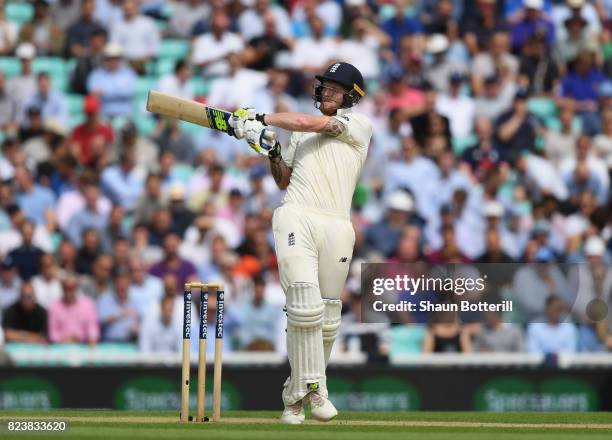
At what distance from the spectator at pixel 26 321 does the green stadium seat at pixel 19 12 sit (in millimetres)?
5534

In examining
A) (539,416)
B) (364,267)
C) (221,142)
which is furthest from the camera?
(221,142)

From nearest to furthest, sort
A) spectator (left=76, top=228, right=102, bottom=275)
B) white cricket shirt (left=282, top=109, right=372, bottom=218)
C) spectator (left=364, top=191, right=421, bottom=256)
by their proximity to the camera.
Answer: white cricket shirt (left=282, top=109, right=372, bottom=218), spectator (left=76, top=228, right=102, bottom=275), spectator (left=364, top=191, right=421, bottom=256)

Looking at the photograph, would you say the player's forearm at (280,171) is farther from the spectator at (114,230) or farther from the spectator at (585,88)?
the spectator at (585,88)

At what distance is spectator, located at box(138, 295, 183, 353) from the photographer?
44.6ft

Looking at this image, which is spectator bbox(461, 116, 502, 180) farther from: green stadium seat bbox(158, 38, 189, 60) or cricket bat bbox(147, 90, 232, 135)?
cricket bat bbox(147, 90, 232, 135)

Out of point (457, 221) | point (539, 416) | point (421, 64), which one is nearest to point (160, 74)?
point (421, 64)

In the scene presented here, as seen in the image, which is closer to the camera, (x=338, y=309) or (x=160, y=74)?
(x=338, y=309)

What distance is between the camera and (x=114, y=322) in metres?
14.2

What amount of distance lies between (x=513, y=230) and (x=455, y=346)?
2.88 meters

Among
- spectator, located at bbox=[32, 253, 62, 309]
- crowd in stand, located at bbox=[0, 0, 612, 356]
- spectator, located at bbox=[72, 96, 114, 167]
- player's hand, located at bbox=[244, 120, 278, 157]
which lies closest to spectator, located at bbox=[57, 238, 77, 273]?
crowd in stand, located at bbox=[0, 0, 612, 356]

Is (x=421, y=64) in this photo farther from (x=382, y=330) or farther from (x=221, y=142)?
(x=382, y=330)

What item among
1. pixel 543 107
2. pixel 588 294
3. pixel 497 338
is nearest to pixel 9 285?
pixel 497 338

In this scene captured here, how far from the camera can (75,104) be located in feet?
57.9

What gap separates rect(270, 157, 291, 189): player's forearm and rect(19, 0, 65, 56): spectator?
30.0 ft
